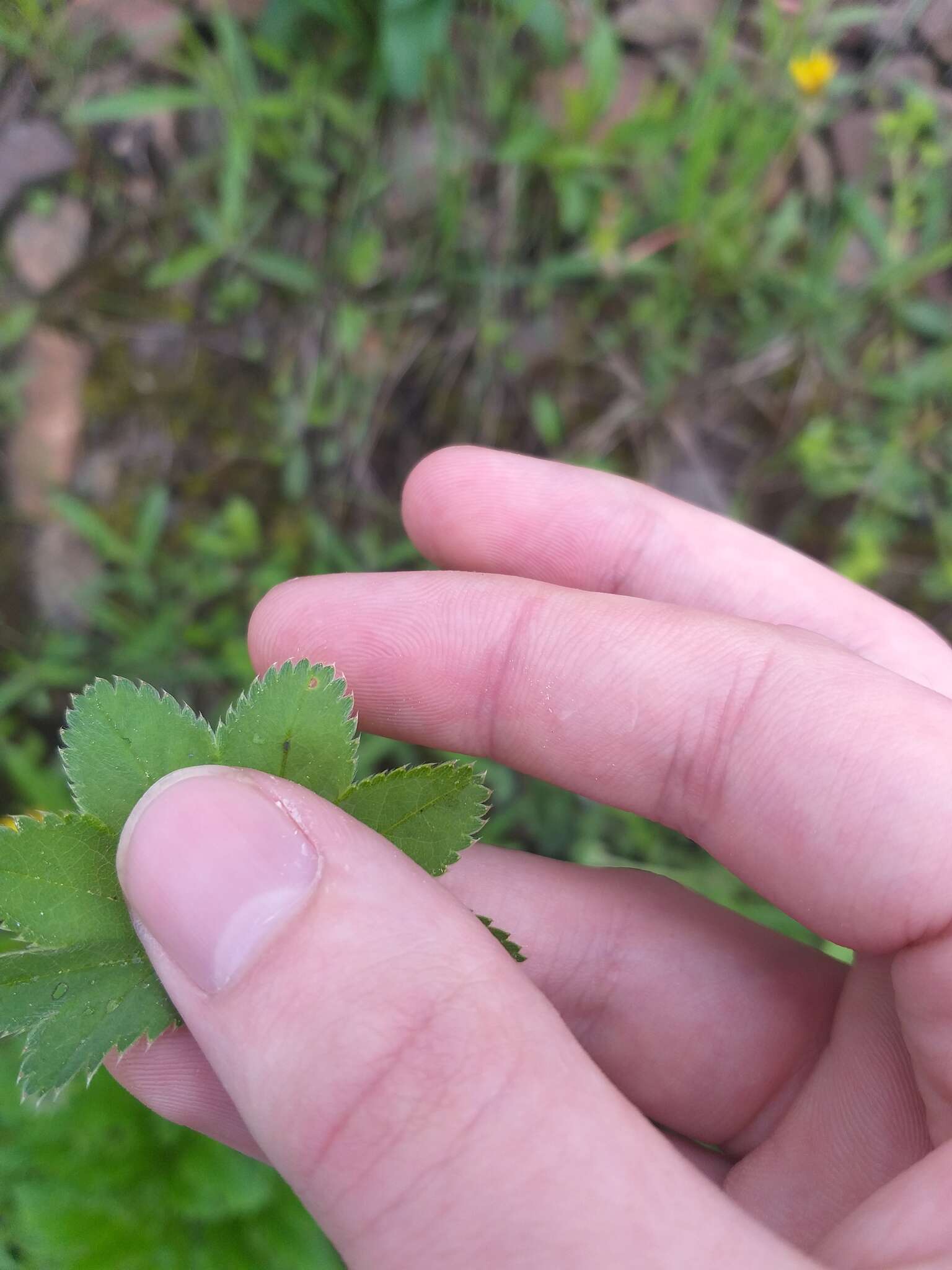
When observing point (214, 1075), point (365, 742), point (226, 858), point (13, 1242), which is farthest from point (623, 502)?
point (13, 1242)

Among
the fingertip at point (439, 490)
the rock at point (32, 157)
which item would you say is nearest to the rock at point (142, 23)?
the rock at point (32, 157)

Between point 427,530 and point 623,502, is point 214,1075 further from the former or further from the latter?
point 623,502

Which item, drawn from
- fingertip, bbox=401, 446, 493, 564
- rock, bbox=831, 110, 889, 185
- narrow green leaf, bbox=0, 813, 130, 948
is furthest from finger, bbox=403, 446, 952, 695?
rock, bbox=831, 110, 889, 185

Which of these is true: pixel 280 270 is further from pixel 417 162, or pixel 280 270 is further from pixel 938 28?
pixel 938 28

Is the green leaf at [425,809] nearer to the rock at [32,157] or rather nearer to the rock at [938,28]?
the rock at [32,157]

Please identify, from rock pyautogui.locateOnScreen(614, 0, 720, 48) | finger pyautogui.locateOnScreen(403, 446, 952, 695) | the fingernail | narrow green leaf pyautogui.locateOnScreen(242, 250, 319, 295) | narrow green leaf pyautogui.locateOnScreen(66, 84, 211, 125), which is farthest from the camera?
rock pyautogui.locateOnScreen(614, 0, 720, 48)

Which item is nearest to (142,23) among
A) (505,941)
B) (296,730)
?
(296,730)

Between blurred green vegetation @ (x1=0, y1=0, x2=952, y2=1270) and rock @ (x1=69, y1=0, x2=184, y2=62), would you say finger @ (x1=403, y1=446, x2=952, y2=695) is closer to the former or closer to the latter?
blurred green vegetation @ (x1=0, y1=0, x2=952, y2=1270)
